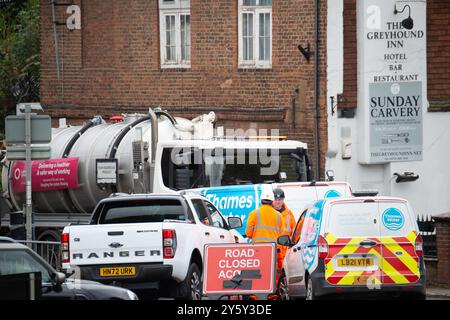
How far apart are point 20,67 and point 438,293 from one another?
1671 cm

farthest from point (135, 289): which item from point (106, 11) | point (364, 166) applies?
point (106, 11)

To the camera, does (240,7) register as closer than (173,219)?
No

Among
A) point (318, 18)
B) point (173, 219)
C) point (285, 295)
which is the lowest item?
point (285, 295)

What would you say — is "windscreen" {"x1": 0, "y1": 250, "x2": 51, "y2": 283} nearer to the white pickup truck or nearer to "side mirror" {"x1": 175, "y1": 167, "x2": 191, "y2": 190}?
the white pickup truck

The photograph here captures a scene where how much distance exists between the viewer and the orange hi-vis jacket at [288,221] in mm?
20016

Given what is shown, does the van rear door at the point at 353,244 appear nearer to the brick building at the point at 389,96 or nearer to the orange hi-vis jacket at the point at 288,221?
the orange hi-vis jacket at the point at 288,221

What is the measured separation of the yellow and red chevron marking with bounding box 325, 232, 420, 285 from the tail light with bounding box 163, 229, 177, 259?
206 cm

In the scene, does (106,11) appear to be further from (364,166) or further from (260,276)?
(260,276)

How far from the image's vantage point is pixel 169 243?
1744 centimetres

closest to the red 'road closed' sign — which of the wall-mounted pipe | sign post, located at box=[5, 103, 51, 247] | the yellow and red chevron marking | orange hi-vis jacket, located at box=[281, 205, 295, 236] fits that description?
the yellow and red chevron marking

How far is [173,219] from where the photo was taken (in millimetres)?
18359

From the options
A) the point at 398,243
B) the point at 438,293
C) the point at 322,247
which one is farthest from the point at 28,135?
the point at 438,293
